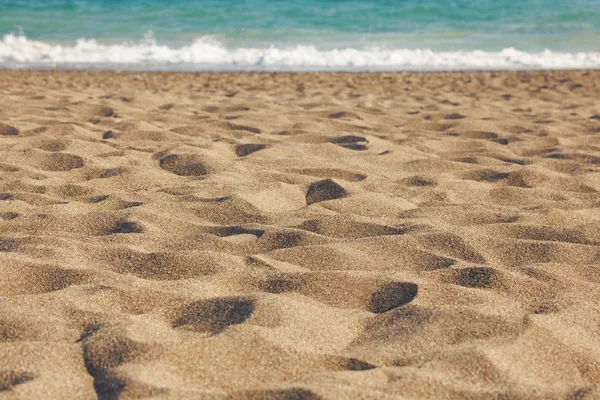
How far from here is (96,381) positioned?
1507mm

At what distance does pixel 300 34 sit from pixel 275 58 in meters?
2.53

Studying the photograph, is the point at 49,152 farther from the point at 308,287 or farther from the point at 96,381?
the point at 96,381

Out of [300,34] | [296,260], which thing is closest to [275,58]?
[300,34]

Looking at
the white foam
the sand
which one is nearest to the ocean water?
the white foam

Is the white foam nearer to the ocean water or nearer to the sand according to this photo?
the ocean water

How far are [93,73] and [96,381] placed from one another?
24.4 feet

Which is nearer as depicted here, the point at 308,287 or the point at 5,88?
the point at 308,287

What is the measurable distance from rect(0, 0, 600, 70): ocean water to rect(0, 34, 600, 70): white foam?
0.01 meters

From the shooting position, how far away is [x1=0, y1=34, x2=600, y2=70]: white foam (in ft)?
32.0

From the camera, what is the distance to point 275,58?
33.8ft

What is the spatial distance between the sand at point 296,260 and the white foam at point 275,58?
→ 5.34 meters

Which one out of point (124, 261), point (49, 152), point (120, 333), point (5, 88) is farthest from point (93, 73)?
point (120, 333)

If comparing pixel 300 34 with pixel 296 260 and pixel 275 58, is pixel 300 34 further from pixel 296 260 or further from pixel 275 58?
pixel 296 260

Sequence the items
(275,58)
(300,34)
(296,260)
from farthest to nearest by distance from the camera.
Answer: (300,34), (275,58), (296,260)
